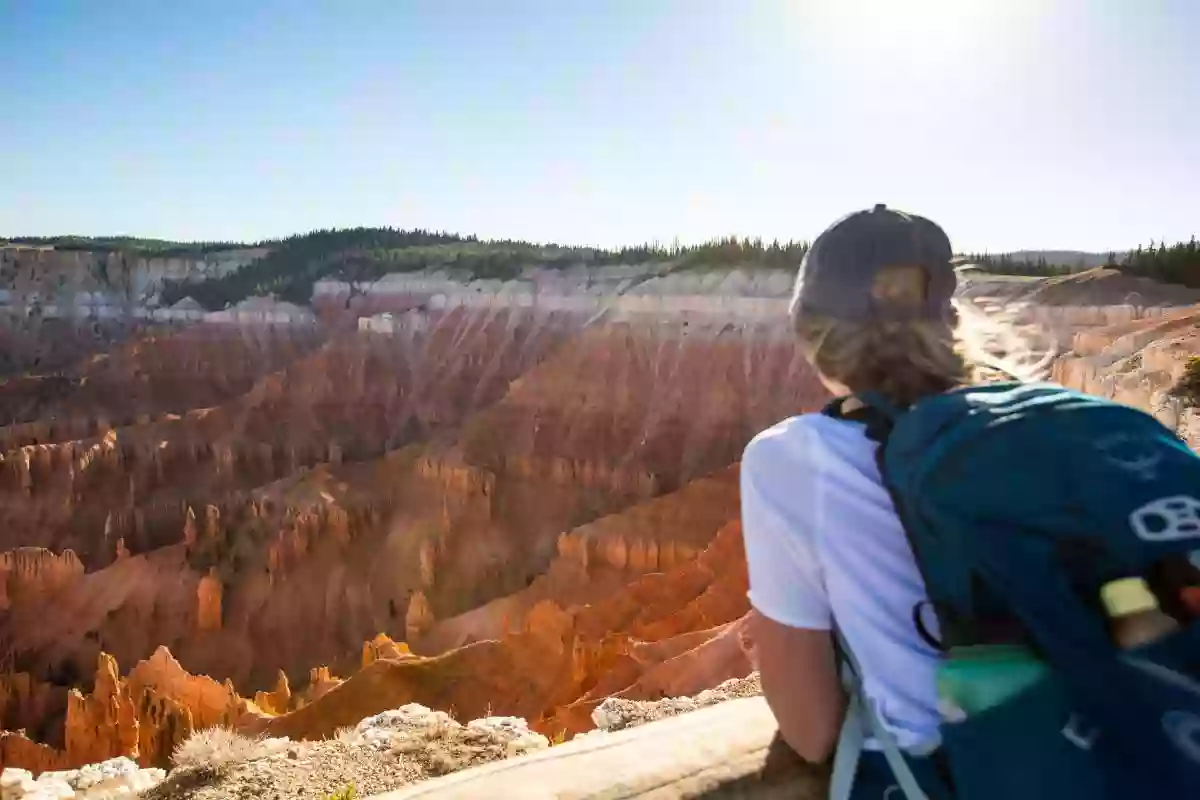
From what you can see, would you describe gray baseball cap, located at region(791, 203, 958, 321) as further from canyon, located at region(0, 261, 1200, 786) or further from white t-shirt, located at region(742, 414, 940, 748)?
canyon, located at region(0, 261, 1200, 786)

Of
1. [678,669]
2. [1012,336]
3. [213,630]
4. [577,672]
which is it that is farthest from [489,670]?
[1012,336]

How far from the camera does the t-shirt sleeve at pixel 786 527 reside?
1175 mm

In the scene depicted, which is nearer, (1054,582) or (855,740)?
(1054,582)

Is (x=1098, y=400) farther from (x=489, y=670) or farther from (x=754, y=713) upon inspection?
(x=489, y=670)

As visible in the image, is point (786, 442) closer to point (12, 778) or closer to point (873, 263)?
point (873, 263)

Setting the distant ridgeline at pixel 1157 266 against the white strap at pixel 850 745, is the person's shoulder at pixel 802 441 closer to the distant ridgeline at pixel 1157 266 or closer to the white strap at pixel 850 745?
the white strap at pixel 850 745

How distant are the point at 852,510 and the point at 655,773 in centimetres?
92

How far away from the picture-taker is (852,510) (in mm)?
1139

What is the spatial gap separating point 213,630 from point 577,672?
10518mm

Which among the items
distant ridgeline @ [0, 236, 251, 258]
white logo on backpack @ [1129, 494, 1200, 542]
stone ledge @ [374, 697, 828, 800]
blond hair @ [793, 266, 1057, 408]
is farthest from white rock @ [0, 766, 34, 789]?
distant ridgeline @ [0, 236, 251, 258]

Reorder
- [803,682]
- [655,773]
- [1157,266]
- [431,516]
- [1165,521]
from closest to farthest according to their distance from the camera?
[1165,521] → [803,682] → [655,773] → [1157,266] → [431,516]

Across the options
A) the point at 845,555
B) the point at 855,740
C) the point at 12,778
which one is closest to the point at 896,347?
the point at 845,555

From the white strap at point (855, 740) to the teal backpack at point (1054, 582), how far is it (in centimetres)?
11

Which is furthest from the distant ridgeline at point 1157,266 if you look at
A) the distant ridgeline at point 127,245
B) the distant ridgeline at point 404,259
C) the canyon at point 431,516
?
the distant ridgeline at point 127,245
